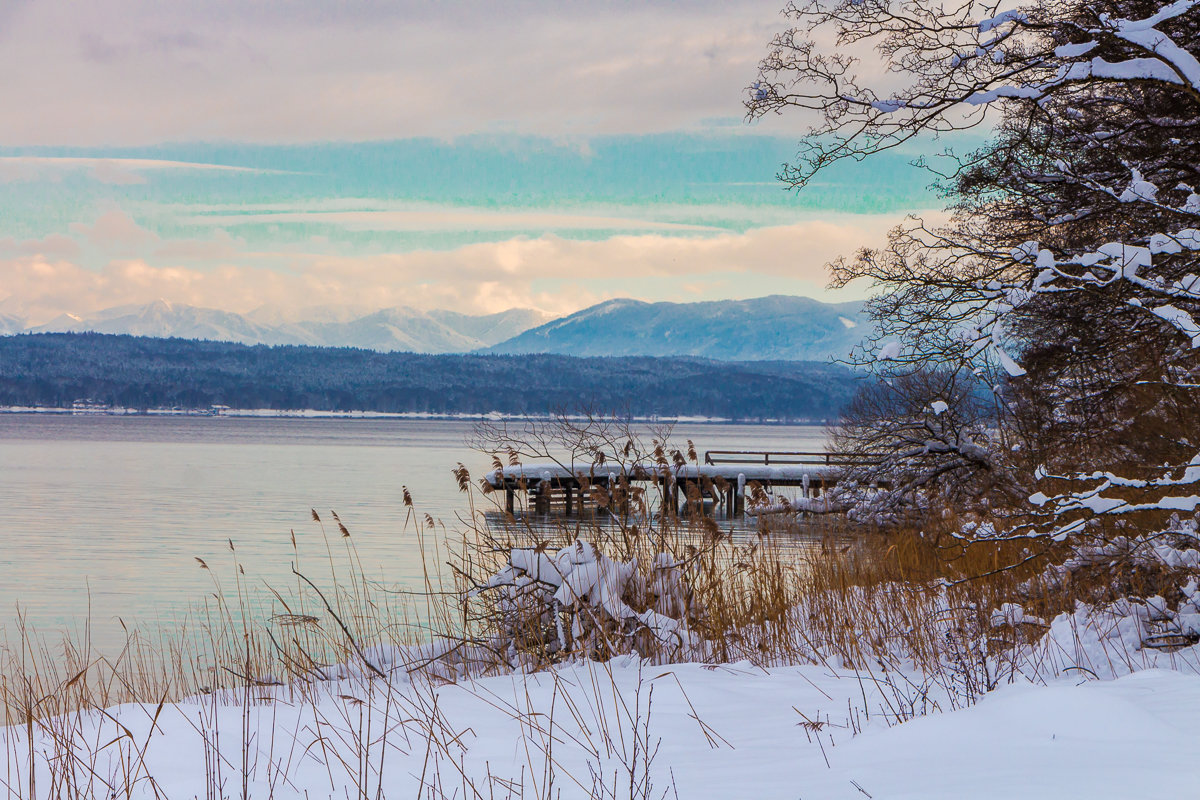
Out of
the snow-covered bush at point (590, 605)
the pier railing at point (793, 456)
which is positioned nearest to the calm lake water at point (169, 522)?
the snow-covered bush at point (590, 605)

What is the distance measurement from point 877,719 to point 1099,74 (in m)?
3.44

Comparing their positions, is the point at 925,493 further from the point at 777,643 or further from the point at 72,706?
the point at 72,706

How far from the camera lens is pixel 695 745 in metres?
4.66

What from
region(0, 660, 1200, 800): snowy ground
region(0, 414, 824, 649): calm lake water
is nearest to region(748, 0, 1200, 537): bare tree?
region(0, 660, 1200, 800): snowy ground

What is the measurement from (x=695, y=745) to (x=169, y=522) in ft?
103

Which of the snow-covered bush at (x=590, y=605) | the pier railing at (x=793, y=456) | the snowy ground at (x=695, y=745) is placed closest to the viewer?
the snowy ground at (x=695, y=745)

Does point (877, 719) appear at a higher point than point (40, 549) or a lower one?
higher

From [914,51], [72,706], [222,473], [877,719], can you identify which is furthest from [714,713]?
[222,473]

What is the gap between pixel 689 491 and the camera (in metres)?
9.17

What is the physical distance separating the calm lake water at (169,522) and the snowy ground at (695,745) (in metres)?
5.19

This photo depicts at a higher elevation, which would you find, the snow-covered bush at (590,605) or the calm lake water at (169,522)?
the snow-covered bush at (590,605)

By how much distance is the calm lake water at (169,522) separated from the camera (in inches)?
744

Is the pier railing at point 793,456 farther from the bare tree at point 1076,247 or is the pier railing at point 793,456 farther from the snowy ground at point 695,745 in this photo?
the snowy ground at point 695,745

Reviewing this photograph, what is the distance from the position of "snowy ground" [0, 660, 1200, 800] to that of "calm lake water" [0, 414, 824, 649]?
5.19 m
